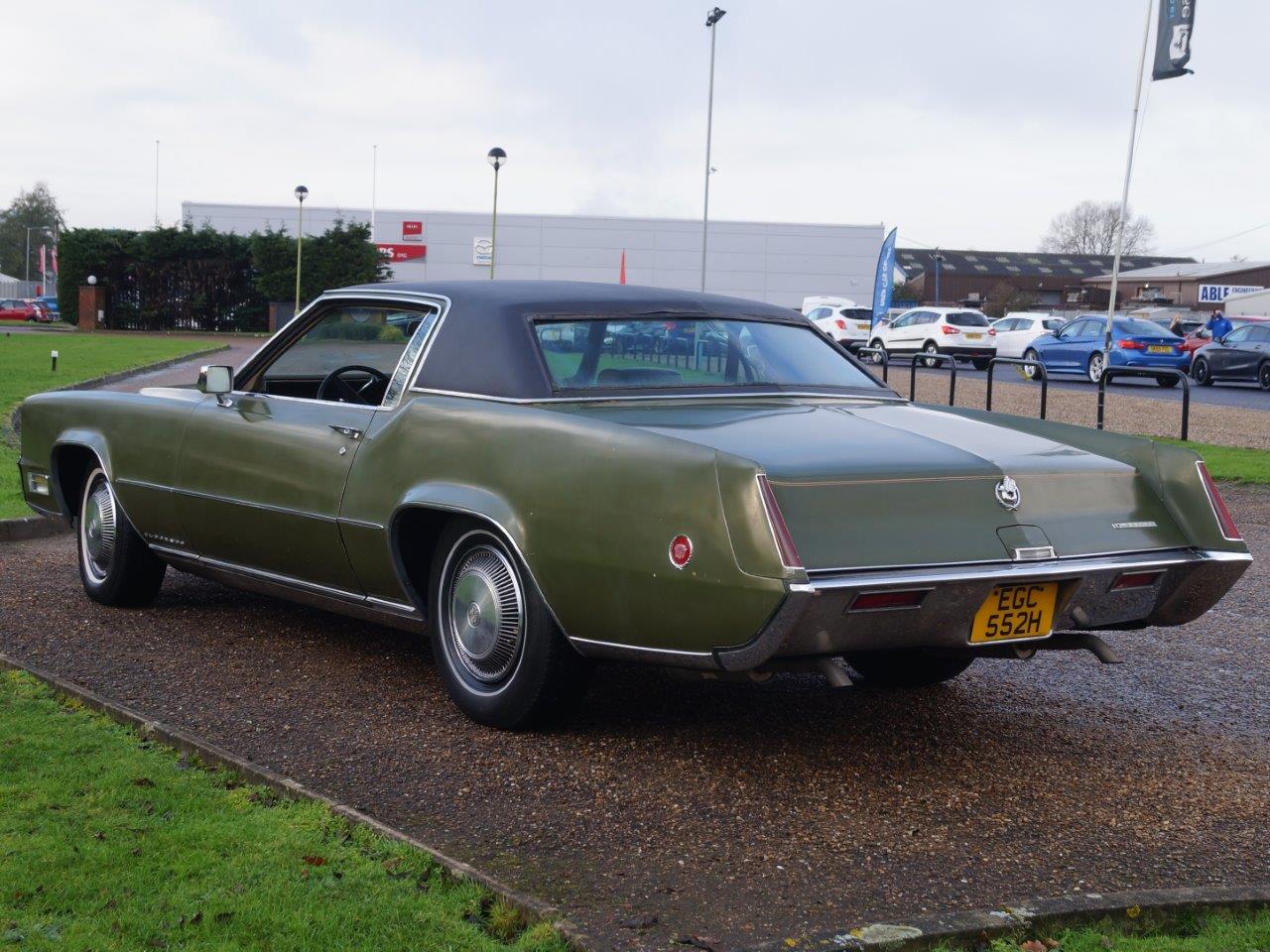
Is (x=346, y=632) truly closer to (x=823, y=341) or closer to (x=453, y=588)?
(x=453, y=588)

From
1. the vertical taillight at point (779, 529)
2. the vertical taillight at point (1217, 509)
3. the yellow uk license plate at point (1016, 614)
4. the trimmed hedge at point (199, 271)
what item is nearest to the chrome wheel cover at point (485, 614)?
the vertical taillight at point (779, 529)

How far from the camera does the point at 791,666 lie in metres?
3.95

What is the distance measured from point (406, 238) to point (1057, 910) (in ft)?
212

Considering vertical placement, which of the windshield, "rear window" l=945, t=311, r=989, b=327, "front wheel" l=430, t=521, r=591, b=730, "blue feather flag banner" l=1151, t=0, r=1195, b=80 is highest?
"blue feather flag banner" l=1151, t=0, r=1195, b=80

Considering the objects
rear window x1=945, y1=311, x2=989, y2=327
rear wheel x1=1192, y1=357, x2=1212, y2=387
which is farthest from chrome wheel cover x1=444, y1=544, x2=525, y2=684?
rear window x1=945, y1=311, x2=989, y2=327

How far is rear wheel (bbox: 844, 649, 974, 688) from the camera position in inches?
212

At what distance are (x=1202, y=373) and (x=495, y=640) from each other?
1146 inches

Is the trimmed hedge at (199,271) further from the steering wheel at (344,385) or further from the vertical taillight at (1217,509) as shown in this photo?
the vertical taillight at (1217,509)

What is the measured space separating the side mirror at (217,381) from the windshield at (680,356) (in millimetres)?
1541

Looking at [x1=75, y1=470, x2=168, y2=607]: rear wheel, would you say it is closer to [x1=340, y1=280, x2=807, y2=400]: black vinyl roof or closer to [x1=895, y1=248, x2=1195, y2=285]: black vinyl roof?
[x1=340, y1=280, x2=807, y2=400]: black vinyl roof

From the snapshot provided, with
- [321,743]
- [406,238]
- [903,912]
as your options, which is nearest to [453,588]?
Result: [321,743]

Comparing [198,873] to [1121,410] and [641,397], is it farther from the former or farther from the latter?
[1121,410]

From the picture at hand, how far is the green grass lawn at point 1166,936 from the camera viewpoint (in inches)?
123

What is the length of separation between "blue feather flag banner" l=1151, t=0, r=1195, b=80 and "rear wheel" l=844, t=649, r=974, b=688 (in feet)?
74.6
